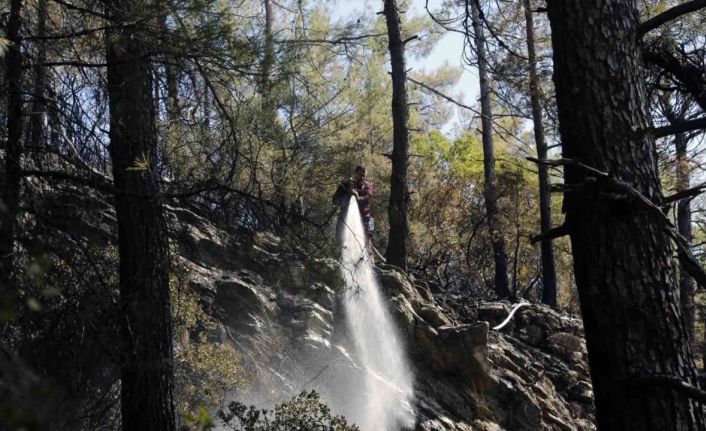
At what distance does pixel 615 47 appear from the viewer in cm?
365

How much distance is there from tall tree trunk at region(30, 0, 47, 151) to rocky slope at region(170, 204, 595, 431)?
317 centimetres

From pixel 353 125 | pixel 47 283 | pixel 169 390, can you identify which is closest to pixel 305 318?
pixel 169 390

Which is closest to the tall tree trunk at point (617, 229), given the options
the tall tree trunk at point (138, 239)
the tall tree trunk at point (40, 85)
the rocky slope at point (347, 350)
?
the tall tree trunk at point (138, 239)

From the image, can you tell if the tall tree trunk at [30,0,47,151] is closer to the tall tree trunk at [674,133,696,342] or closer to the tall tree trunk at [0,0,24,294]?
the tall tree trunk at [0,0,24,294]

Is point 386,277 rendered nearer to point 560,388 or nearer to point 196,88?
point 560,388

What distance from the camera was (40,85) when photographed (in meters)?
Result: 5.06

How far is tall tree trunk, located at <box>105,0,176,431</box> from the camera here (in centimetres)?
537

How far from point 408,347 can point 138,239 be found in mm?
5111

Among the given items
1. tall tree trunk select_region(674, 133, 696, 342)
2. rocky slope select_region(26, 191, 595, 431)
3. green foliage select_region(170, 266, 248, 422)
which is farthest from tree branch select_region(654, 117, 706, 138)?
rocky slope select_region(26, 191, 595, 431)

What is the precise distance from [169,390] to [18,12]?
2.73 meters

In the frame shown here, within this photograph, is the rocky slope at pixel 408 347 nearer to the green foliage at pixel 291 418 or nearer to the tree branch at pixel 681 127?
the green foliage at pixel 291 418

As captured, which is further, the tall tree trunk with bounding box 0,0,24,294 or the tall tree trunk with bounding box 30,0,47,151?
the tall tree trunk with bounding box 30,0,47,151

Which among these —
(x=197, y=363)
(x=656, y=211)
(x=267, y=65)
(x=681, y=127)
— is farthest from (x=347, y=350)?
(x=656, y=211)

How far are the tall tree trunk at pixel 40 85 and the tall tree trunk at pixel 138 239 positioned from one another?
419mm
